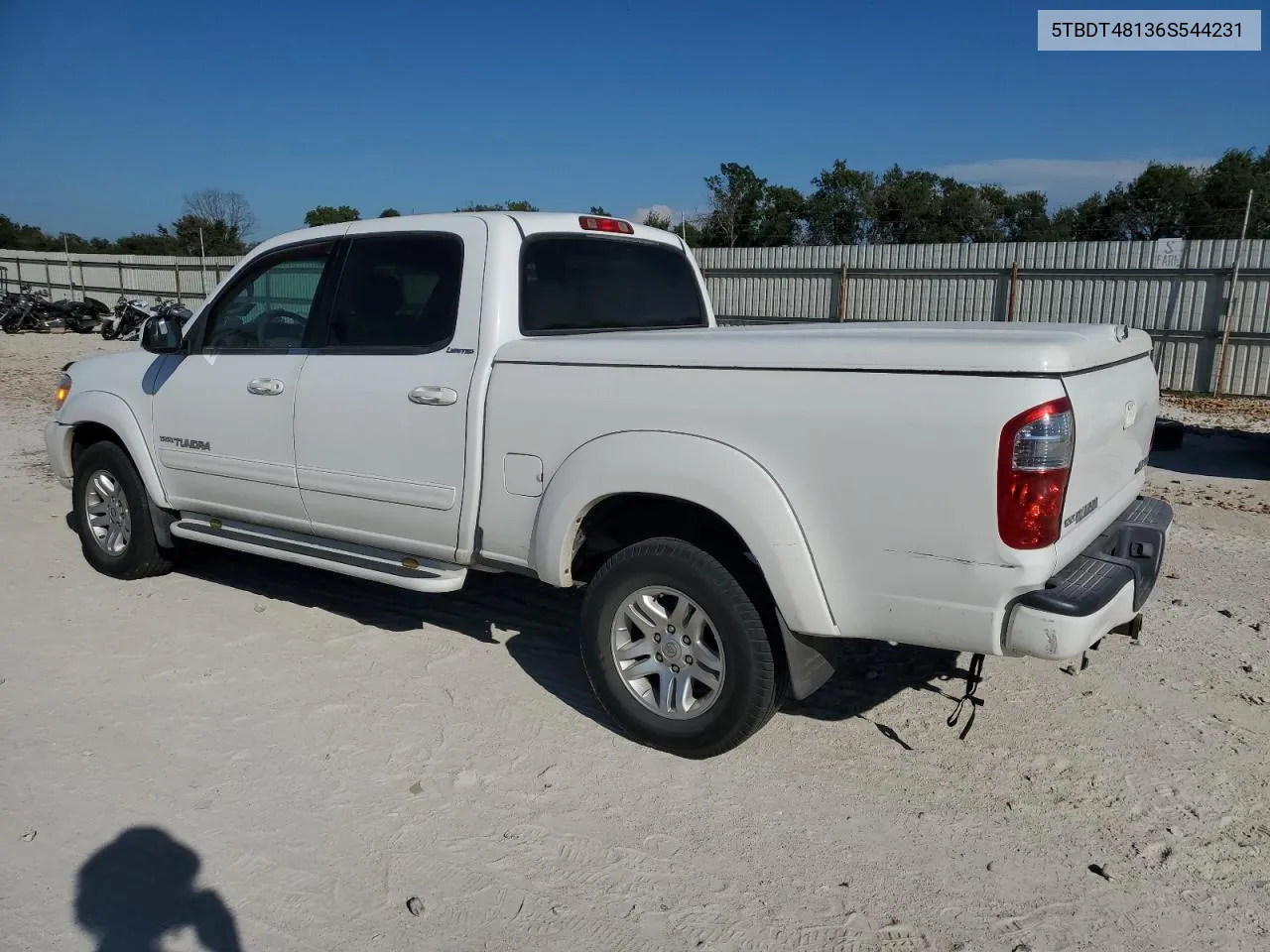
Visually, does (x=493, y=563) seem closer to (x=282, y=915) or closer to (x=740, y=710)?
(x=740, y=710)

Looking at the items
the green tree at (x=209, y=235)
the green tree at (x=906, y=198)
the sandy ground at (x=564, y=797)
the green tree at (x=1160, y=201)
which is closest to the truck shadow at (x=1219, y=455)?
the sandy ground at (x=564, y=797)

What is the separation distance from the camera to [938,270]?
1786 cm

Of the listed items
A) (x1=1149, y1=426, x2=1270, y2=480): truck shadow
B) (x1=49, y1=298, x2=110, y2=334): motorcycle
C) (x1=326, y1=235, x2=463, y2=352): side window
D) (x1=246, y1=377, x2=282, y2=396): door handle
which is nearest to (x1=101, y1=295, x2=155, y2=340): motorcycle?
(x1=49, y1=298, x2=110, y2=334): motorcycle

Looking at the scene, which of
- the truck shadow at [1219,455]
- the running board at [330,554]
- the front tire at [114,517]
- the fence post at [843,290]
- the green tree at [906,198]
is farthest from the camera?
the green tree at [906,198]

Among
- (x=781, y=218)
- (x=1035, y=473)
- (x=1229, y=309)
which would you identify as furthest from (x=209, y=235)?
(x=1035, y=473)

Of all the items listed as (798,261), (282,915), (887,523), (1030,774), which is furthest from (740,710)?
(798,261)

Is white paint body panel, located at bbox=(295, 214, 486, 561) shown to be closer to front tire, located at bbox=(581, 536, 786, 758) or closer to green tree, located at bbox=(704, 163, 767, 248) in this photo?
front tire, located at bbox=(581, 536, 786, 758)

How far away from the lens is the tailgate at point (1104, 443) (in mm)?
3051

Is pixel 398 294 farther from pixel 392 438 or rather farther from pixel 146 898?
pixel 146 898

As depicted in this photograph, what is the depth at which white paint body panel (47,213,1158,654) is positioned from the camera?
2.99 m

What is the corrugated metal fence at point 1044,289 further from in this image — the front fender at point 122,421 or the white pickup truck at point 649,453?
the front fender at point 122,421

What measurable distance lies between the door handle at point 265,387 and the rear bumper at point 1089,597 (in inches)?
135

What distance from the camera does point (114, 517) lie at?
585cm

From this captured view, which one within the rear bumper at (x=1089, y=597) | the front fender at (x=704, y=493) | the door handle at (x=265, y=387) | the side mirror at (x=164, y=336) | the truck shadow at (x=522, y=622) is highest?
the side mirror at (x=164, y=336)
